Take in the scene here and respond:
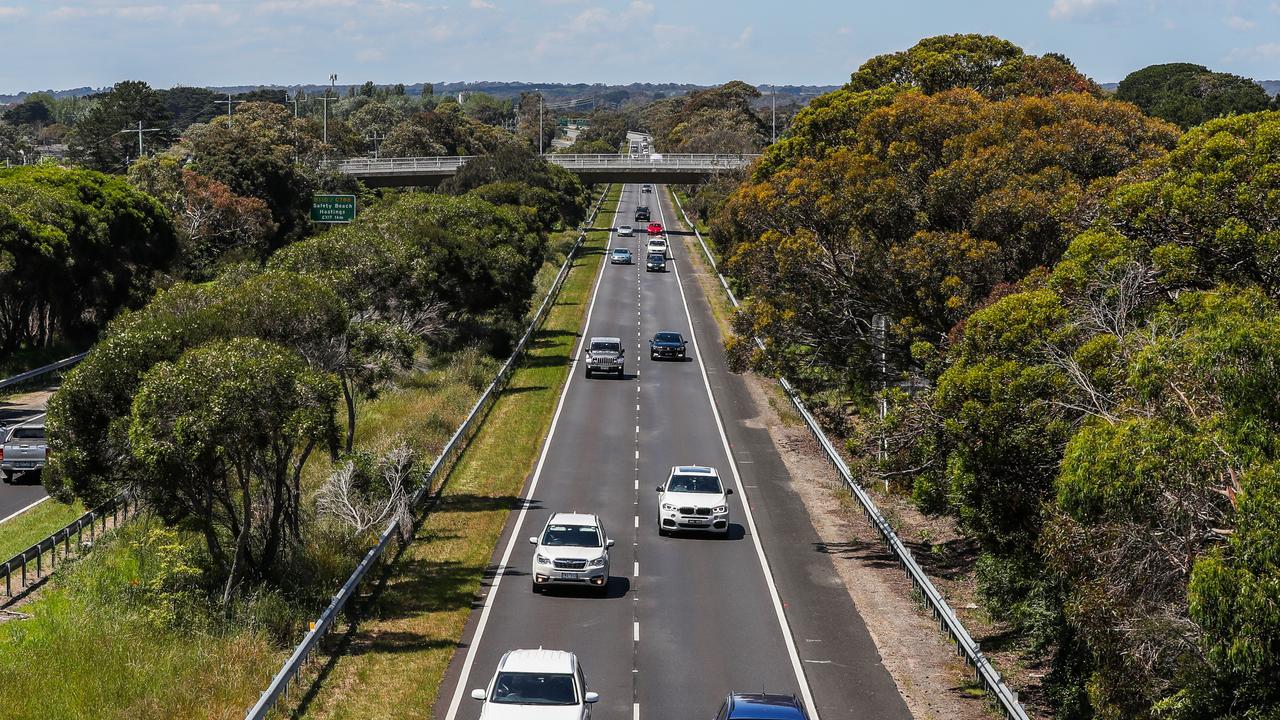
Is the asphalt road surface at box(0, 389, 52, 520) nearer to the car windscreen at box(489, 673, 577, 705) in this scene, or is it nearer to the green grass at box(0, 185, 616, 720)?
the green grass at box(0, 185, 616, 720)

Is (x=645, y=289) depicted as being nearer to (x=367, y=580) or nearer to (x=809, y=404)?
(x=809, y=404)

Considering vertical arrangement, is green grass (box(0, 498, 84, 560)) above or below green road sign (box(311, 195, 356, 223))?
below

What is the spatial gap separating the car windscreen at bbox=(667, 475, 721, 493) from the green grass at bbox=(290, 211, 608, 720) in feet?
14.2

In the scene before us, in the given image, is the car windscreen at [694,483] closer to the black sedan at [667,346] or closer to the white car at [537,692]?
the white car at [537,692]

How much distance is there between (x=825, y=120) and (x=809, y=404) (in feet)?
36.9

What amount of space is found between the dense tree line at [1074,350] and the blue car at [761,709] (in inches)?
152

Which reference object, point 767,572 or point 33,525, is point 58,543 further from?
point 767,572

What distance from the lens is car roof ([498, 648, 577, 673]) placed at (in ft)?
65.1

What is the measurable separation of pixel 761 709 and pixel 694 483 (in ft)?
51.2

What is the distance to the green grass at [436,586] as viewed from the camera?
21719 mm

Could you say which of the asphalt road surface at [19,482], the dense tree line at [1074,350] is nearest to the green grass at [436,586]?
the dense tree line at [1074,350]

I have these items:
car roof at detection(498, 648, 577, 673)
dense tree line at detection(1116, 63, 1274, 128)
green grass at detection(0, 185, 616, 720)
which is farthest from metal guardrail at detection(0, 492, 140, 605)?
dense tree line at detection(1116, 63, 1274, 128)

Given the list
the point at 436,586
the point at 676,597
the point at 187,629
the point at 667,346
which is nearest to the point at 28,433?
the point at 436,586

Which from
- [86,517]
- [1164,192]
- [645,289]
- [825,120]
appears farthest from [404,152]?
[1164,192]
